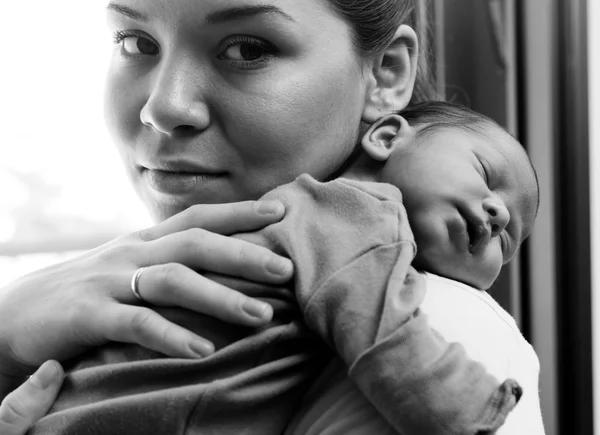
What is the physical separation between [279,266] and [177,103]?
30 cm

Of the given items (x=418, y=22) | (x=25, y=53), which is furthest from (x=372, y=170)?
(x=25, y=53)

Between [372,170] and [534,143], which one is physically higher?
[372,170]

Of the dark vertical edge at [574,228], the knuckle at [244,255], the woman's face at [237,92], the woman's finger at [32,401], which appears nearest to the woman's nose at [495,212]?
the woman's face at [237,92]

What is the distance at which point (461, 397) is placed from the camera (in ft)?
2.26

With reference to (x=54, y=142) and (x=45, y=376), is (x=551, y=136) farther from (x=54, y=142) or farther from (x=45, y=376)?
(x=54, y=142)

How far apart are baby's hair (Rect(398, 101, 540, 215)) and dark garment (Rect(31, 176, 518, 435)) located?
22 cm

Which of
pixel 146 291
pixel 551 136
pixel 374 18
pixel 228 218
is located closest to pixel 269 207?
pixel 228 218

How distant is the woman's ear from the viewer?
1097 millimetres

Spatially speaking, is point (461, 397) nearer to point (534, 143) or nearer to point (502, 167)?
point (502, 167)

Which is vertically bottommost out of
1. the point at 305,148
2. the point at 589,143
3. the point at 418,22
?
the point at 589,143

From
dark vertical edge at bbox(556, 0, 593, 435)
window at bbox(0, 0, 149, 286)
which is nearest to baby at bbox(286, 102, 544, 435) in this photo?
dark vertical edge at bbox(556, 0, 593, 435)

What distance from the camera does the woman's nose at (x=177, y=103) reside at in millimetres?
929

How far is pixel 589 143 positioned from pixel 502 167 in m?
0.94

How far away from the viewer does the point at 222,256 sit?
2.66 ft
